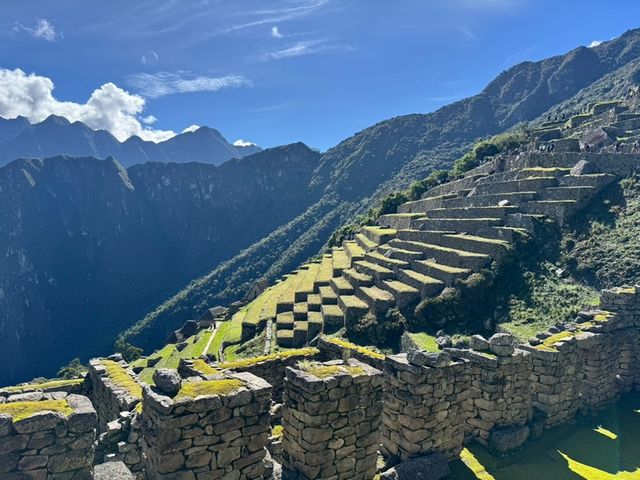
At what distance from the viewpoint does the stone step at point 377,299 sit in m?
26.7

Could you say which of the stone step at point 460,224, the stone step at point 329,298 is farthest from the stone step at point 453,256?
the stone step at point 329,298

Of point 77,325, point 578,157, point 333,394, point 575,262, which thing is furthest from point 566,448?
point 77,325

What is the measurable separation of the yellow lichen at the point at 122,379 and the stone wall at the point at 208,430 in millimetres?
4945

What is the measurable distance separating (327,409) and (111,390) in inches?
277

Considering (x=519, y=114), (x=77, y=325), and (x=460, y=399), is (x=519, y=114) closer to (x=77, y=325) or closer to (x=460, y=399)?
(x=460, y=399)

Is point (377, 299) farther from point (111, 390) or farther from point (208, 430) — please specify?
point (208, 430)

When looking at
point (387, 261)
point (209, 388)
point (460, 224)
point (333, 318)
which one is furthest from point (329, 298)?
point (209, 388)

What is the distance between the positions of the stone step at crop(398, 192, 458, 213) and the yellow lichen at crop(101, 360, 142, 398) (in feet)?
118

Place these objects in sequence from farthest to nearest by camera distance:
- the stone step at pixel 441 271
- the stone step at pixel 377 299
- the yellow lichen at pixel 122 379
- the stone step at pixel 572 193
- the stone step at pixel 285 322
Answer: the stone step at pixel 285 322
the stone step at pixel 572 193
the stone step at pixel 377 299
the stone step at pixel 441 271
the yellow lichen at pixel 122 379

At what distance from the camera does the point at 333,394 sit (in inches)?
287

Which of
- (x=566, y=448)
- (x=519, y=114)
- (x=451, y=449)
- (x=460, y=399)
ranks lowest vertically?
(x=566, y=448)

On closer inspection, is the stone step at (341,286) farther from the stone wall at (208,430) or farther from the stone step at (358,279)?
the stone wall at (208,430)

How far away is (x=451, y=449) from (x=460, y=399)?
1126mm

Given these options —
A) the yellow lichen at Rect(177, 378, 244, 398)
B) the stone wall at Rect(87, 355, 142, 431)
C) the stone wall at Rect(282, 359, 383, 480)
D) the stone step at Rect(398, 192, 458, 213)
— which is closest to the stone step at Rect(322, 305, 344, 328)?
the stone wall at Rect(87, 355, 142, 431)
